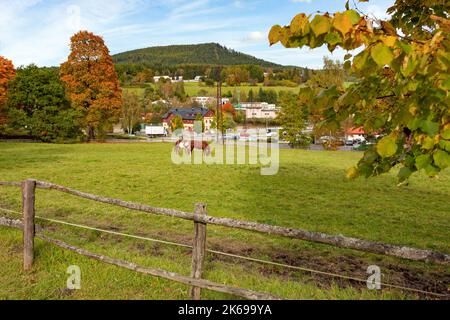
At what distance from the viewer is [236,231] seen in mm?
9586

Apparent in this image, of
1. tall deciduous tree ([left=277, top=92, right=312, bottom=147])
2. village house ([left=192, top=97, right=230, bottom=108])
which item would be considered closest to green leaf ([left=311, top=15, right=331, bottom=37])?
tall deciduous tree ([left=277, top=92, right=312, bottom=147])

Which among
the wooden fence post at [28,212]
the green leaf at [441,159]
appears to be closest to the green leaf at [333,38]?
A: the green leaf at [441,159]

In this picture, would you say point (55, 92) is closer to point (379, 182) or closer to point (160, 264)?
point (379, 182)

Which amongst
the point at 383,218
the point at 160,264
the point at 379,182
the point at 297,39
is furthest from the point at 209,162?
the point at 297,39

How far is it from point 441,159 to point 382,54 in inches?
38.7

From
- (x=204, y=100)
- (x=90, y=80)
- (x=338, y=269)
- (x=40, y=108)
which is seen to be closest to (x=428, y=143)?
(x=338, y=269)

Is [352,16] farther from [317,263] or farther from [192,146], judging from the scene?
[192,146]

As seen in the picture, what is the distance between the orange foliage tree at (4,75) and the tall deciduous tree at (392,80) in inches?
2030

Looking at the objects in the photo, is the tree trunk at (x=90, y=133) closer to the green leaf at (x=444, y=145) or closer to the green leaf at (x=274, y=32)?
the green leaf at (x=274, y=32)

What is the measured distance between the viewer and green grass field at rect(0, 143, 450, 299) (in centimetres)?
542

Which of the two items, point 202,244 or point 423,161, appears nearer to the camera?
point 423,161

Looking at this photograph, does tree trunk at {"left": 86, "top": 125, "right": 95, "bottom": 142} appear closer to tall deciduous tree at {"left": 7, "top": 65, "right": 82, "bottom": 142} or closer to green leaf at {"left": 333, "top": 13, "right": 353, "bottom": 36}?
tall deciduous tree at {"left": 7, "top": 65, "right": 82, "bottom": 142}
